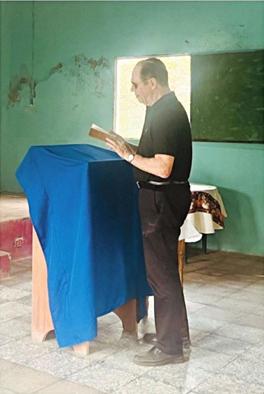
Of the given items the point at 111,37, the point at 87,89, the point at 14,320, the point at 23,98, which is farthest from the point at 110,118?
the point at 14,320

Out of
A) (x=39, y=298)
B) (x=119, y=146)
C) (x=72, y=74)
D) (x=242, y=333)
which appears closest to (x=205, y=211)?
(x=242, y=333)

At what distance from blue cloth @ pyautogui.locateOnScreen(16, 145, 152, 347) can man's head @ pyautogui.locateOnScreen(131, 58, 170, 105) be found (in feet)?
1.44

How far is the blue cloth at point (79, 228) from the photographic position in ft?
9.96

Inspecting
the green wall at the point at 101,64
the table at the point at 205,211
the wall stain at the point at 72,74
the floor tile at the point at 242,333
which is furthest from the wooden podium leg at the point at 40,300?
the wall stain at the point at 72,74

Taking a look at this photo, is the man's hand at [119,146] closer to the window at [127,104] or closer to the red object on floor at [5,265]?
the red object on floor at [5,265]

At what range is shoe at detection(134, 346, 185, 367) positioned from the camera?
9.96ft

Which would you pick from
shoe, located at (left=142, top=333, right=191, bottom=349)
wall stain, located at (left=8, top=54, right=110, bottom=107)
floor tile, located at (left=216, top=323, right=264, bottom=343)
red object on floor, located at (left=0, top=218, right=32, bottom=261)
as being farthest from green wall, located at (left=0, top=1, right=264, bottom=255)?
shoe, located at (left=142, top=333, right=191, bottom=349)

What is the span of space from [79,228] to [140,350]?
0.81 meters

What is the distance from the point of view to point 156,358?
3051 millimetres

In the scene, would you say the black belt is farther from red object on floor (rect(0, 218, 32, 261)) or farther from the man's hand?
red object on floor (rect(0, 218, 32, 261))

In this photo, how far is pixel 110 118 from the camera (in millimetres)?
6715

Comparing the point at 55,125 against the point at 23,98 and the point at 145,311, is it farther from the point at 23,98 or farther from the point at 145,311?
the point at 145,311

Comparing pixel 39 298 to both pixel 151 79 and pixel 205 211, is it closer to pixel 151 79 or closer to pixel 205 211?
pixel 151 79

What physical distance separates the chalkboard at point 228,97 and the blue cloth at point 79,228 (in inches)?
105
